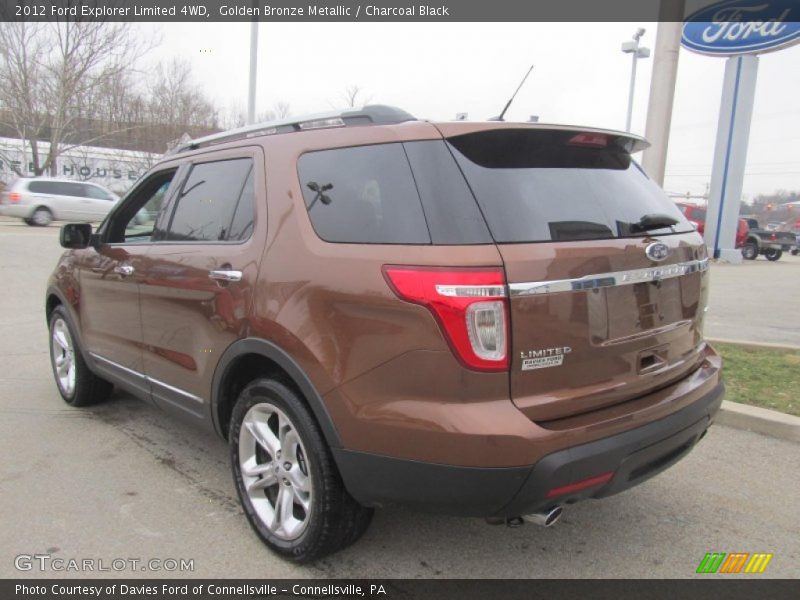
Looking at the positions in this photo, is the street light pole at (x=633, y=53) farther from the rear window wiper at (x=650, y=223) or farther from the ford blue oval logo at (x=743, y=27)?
the rear window wiper at (x=650, y=223)

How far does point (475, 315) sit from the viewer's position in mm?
2025

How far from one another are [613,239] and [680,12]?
686 centimetres

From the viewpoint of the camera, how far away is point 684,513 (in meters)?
3.12

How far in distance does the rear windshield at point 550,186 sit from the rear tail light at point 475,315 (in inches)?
7.4

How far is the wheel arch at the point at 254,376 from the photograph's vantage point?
7.70 feet

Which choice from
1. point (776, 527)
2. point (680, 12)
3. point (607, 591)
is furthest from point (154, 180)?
point (680, 12)

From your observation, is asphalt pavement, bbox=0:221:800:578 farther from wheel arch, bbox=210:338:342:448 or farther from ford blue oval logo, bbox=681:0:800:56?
ford blue oval logo, bbox=681:0:800:56

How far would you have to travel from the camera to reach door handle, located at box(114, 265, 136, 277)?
143 inches

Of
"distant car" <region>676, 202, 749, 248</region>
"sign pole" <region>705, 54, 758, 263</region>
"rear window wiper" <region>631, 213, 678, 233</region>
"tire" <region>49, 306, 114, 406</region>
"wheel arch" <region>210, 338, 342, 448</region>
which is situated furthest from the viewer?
"distant car" <region>676, 202, 749, 248</region>

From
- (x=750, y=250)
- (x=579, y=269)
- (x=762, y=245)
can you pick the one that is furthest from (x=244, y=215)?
(x=762, y=245)

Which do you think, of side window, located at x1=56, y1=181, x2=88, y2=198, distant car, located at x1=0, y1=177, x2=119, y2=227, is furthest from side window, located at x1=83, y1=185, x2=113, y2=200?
side window, located at x1=56, y1=181, x2=88, y2=198

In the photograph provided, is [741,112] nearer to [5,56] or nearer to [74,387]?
[74,387]

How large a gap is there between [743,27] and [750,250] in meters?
9.68
